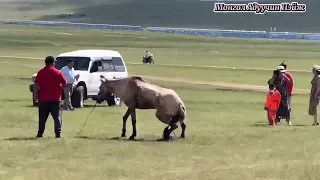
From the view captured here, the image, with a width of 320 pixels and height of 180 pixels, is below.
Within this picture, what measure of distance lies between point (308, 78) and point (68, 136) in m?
31.6

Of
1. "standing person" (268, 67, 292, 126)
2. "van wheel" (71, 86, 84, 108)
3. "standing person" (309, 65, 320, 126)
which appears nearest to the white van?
"van wheel" (71, 86, 84, 108)

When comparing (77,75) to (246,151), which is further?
(77,75)

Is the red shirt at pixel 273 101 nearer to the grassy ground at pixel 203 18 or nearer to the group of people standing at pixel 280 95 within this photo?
the group of people standing at pixel 280 95

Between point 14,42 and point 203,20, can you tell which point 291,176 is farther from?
point 203,20


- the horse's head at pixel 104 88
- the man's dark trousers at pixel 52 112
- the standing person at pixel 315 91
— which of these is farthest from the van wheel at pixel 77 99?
the man's dark trousers at pixel 52 112

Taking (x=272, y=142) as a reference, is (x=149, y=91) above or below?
above

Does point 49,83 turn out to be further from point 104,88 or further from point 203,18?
point 203,18

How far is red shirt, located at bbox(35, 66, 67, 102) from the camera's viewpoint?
16359mm

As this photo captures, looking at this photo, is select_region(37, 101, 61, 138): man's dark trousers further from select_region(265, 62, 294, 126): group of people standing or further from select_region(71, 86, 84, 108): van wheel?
select_region(71, 86, 84, 108): van wheel

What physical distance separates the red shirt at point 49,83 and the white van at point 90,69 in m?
10.0

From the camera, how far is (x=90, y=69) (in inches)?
1114

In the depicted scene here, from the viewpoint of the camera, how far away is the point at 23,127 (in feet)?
65.1

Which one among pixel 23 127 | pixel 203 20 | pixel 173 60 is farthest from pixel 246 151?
pixel 203 20

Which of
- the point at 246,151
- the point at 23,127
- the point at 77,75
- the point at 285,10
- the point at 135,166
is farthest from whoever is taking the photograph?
the point at 285,10
